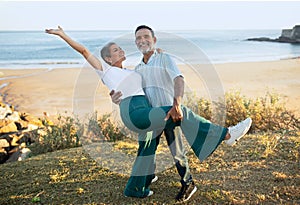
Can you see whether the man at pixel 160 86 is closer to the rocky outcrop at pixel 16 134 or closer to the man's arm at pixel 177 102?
the man's arm at pixel 177 102

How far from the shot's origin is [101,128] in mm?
6402

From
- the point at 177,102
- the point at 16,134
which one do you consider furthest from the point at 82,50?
the point at 16,134

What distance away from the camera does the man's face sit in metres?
3.60

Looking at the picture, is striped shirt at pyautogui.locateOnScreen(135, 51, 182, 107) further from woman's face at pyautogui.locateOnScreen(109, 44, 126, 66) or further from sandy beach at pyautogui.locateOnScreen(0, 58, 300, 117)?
sandy beach at pyautogui.locateOnScreen(0, 58, 300, 117)

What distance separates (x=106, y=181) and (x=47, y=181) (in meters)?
0.69

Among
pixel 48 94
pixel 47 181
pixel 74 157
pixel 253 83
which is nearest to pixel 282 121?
pixel 74 157

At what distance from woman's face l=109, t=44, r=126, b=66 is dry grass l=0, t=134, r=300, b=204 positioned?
4.48ft

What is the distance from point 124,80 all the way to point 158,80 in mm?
316

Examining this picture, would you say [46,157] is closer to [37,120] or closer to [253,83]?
[37,120]

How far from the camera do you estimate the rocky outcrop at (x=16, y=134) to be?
6477 mm

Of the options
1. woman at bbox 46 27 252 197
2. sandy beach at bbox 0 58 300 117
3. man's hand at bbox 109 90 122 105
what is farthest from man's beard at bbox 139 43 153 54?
sandy beach at bbox 0 58 300 117

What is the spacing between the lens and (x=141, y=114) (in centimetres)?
342

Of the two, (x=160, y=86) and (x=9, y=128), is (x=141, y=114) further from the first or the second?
(x=9, y=128)

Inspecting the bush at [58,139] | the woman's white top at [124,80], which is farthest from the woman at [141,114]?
the bush at [58,139]
